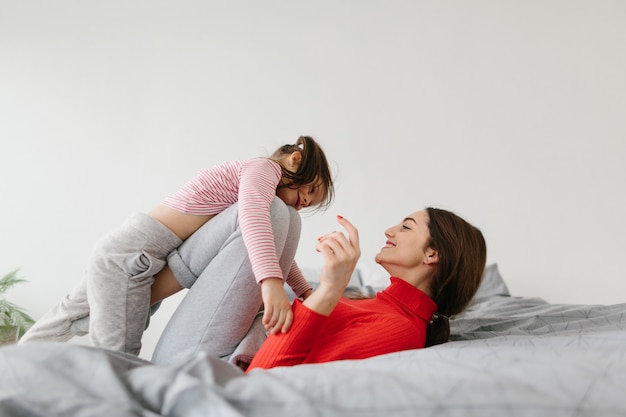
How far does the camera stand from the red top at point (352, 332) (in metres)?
1.06

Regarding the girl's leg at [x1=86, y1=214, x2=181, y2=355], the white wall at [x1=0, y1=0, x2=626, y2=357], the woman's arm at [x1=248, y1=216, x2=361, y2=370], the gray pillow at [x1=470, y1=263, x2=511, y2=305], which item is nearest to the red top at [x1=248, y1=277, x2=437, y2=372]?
the woman's arm at [x1=248, y1=216, x2=361, y2=370]

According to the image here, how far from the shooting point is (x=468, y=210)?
290cm

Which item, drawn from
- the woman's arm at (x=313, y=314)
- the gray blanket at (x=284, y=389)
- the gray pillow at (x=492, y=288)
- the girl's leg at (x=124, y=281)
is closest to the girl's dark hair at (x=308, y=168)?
the girl's leg at (x=124, y=281)

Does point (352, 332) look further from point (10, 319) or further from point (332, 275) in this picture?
point (10, 319)

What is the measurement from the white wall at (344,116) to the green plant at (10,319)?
0.54 feet

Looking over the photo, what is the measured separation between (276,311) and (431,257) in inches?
18.6

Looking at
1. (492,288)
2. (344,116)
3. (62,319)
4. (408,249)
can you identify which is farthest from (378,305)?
(344,116)

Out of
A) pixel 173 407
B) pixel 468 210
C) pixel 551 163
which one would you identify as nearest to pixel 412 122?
pixel 468 210

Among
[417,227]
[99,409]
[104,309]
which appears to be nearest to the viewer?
[99,409]

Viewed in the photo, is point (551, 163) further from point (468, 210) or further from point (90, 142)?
point (90, 142)

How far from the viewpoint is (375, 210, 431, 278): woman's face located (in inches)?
54.2

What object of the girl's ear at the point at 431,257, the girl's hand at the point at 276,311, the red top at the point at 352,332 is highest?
the girl's ear at the point at 431,257

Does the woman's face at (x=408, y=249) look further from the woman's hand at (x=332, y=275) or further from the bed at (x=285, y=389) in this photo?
the bed at (x=285, y=389)

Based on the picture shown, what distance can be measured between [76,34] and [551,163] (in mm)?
2740
